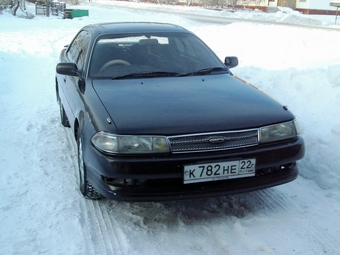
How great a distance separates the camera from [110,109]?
338 centimetres

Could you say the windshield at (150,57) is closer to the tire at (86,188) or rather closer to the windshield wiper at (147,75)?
the windshield wiper at (147,75)

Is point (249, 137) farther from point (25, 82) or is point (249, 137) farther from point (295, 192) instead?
point (25, 82)

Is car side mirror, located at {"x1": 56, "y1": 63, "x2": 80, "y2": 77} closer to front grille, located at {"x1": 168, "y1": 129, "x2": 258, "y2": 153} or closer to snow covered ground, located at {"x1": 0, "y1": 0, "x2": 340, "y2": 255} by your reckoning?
snow covered ground, located at {"x1": 0, "y1": 0, "x2": 340, "y2": 255}

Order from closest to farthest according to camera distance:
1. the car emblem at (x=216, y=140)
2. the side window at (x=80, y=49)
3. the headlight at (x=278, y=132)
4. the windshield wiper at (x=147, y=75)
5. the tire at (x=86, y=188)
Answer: the car emblem at (x=216, y=140), the headlight at (x=278, y=132), the tire at (x=86, y=188), the windshield wiper at (x=147, y=75), the side window at (x=80, y=49)

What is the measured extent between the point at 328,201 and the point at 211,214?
3.71ft

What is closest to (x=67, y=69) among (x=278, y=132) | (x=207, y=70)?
(x=207, y=70)

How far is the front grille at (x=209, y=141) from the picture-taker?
→ 3.08 m

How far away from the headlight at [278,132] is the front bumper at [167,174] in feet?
0.20

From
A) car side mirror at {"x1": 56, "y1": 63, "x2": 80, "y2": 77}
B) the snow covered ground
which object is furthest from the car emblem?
car side mirror at {"x1": 56, "y1": 63, "x2": 80, "y2": 77}

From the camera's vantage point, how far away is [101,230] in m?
3.25

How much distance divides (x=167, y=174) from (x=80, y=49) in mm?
2678

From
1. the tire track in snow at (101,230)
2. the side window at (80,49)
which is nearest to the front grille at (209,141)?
the tire track in snow at (101,230)

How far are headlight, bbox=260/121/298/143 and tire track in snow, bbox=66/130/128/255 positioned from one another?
137 cm

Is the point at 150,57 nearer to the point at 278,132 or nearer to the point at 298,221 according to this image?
the point at 278,132
